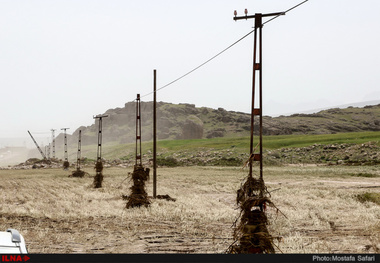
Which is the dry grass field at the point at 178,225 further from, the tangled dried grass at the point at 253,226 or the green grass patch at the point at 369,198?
the tangled dried grass at the point at 253,226

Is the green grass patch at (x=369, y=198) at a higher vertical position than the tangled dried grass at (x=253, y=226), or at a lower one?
lower

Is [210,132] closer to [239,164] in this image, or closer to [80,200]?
[239,164]

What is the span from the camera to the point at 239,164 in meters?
75.5

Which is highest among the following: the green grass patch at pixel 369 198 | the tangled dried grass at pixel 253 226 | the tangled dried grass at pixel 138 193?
the tangled dried grass at pixel 253 226

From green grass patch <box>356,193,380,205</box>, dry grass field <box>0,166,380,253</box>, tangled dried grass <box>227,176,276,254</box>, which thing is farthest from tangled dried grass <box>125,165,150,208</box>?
green grass patch <box>356,193,380,205</box>

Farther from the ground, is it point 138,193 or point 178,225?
point 138,193

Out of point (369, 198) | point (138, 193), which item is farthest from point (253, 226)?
point (369, 198)

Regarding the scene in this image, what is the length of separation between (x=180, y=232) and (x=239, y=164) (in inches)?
2428

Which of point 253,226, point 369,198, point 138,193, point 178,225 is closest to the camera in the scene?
point 253,226

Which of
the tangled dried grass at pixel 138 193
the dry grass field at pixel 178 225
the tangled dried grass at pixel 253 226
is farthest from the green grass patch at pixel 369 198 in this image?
the tangled dried grass at pixel 253 226

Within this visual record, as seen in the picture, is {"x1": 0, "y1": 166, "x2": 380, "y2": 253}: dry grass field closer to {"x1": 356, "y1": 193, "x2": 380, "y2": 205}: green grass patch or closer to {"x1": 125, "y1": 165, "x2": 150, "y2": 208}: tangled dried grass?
{"x1": 356, "y1": 193, "x2": 380, "y2": 205}: green grass patch

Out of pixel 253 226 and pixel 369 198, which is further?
pixel 369 198

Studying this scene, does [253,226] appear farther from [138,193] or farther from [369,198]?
[369,198]

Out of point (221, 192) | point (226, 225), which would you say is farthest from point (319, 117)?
point (226, 225)
